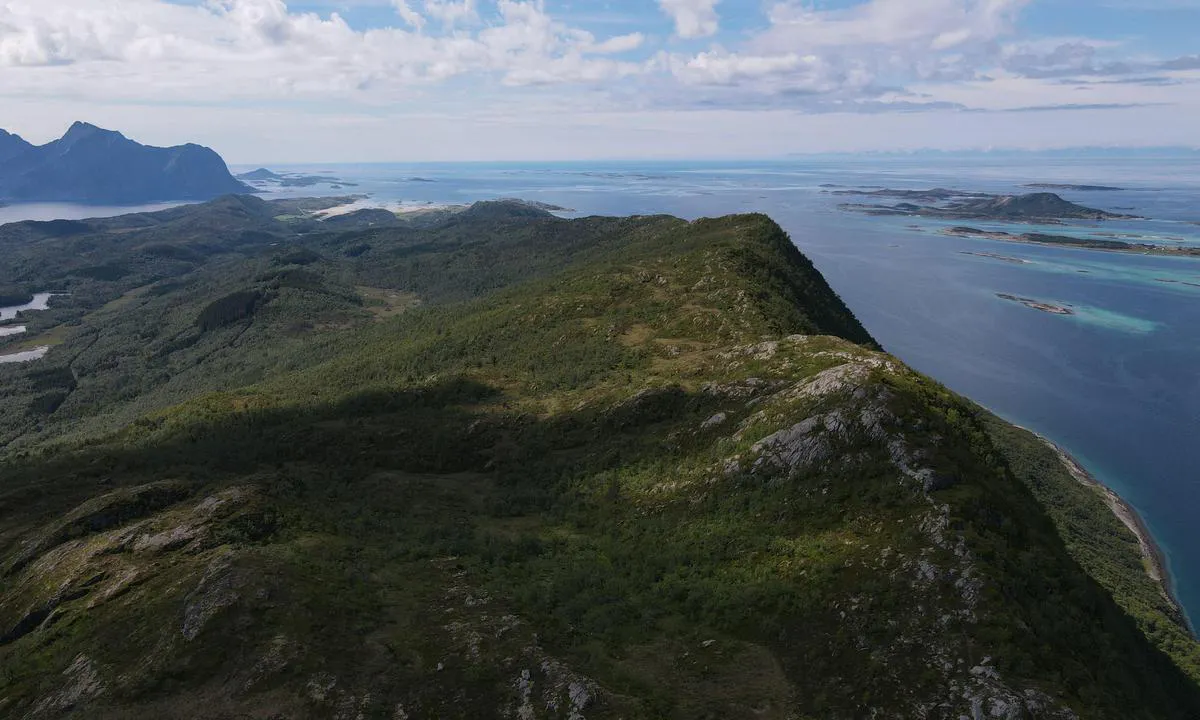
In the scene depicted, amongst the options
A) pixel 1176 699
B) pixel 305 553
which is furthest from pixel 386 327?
pixel 1176 699

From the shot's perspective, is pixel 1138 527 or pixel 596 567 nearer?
pixel 596 567

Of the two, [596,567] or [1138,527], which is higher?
[596,567]

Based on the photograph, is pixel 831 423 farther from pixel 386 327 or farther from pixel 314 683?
pixel 386 327

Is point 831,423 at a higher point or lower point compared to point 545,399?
higher

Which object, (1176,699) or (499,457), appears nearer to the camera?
(1176,699)
